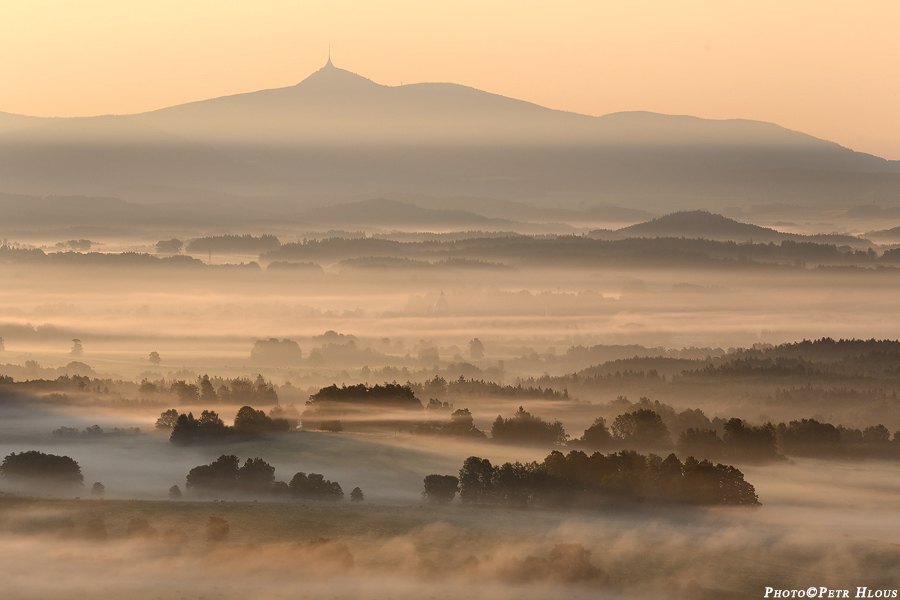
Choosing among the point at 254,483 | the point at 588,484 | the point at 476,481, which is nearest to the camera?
the point at 476,481

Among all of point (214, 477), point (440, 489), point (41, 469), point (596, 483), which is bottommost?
point (440, 489)

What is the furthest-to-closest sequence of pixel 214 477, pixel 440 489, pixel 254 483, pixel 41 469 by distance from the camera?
1. pixel 41 469
2. pixel 214 477
3. pixel 254 483
4. pixel 440 489

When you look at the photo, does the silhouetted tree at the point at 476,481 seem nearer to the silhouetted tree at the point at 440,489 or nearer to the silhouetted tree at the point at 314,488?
the silhouetted tree at the point at 440,489

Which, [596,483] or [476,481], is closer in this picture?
[476,481]

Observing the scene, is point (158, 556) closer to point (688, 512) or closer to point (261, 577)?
point (261, 577)

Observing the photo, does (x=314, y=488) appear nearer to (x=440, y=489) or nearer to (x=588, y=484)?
(x=440, y=489)

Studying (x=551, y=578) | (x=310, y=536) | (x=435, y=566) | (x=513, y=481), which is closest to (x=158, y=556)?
(x=310, y=536)

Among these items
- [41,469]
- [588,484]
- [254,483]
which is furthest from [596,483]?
[41,469]

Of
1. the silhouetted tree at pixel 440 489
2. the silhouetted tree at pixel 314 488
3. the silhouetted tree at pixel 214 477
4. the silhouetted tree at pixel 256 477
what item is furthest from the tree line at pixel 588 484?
the silhouetted tree at pixel 214 477

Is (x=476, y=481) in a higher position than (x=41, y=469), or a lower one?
lower

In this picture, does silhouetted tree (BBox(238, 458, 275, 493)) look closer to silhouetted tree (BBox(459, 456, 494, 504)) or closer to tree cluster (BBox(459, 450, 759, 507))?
silhouetted tree (BBox(459, 456, 494, 504))
